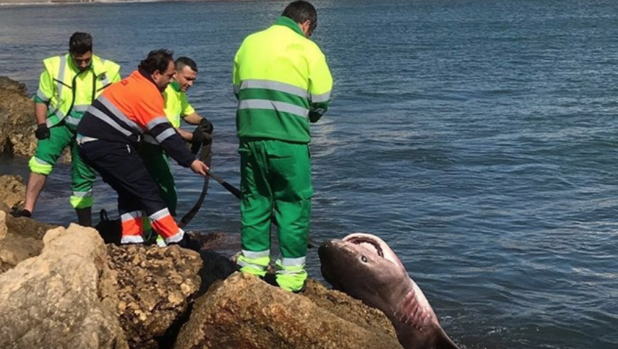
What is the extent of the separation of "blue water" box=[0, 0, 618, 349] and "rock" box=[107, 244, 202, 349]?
3437 millimetres

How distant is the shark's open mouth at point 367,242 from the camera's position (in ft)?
22.3

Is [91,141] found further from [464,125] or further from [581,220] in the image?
[464,125]

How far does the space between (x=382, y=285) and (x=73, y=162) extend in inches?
133

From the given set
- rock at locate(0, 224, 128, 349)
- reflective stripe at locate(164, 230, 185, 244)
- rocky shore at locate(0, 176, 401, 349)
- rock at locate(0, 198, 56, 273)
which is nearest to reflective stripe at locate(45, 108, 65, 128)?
rock at locate(0, 198, 56, 273)

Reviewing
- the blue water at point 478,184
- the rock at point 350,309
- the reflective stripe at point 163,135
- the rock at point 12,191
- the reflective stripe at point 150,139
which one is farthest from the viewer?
the rock at point 12,191

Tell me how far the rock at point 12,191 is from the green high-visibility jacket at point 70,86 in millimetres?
2699

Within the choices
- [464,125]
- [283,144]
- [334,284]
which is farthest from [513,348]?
[464,125]

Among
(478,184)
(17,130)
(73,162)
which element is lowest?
(478,184)

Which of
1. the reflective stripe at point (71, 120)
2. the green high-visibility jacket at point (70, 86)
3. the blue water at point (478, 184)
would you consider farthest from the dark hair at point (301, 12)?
the blue water at point (478, 184)

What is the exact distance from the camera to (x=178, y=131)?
7.84m

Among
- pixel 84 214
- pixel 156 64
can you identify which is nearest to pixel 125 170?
pixel 156 64

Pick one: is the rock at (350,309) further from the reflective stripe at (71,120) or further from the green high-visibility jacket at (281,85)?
the reflective stripe at (71,120)

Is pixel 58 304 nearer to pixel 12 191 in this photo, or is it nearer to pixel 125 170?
pixel 125 170

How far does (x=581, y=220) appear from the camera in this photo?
12.5 meters
